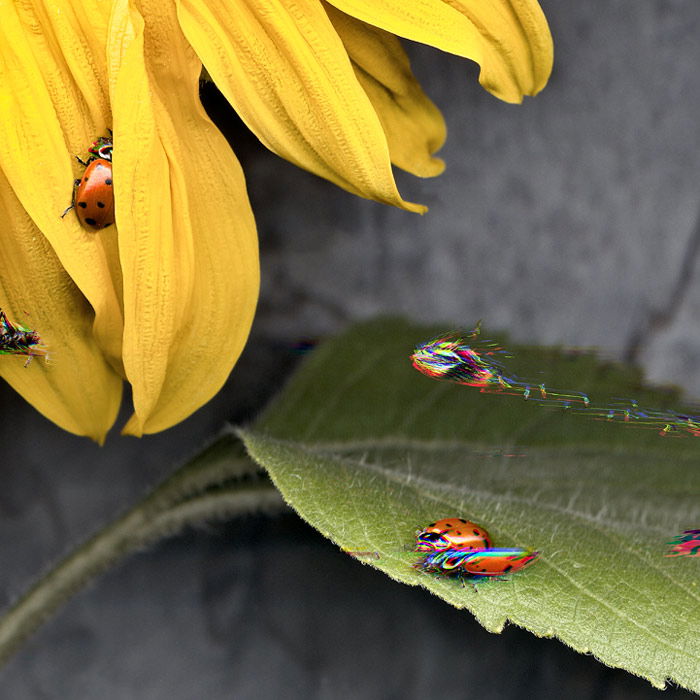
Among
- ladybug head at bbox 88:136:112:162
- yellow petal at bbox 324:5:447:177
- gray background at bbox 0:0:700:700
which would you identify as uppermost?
yellow petal at bbox 324:5:447:177

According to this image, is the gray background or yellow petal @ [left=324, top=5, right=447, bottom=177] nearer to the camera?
yellow petal @ [left=324, top=5, right=447, bottom=177]

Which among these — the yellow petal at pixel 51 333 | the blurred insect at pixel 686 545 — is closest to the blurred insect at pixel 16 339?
the yellow petal at pixel 51 333

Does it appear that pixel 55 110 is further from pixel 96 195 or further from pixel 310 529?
pixel 310 529

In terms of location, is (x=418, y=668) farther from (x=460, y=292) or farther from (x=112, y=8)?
(x=112, y=8)

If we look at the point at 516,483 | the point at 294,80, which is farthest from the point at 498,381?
the point at 294,80

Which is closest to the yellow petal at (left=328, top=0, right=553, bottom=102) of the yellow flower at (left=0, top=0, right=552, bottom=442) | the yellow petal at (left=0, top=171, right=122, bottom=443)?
the yellow flower at (left=0, top=0, right=552, bottom=442)

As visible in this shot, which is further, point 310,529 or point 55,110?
point 310,529

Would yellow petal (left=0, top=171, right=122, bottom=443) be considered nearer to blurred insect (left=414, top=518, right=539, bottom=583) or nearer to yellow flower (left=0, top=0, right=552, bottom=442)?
yellow flower (left=0, top=0, right=552, bottom=442)

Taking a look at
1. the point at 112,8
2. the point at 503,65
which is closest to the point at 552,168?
the point at 503,65
